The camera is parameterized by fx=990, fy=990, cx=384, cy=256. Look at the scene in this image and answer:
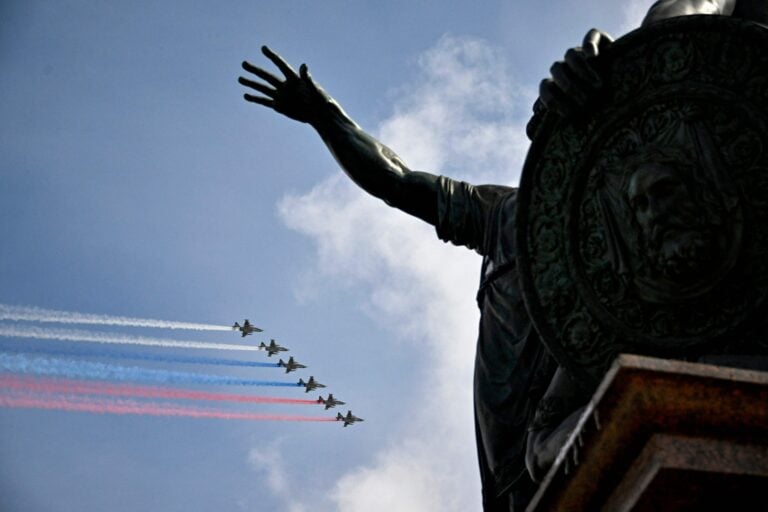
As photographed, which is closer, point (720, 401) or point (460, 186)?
point (720, 401)

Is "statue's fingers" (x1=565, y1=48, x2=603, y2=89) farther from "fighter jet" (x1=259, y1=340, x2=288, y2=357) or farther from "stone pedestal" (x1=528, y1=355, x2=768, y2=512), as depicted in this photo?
"fighter jet" (x1=259, y1=340, x2=288, y2=357)

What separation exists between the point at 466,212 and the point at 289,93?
86.9 inches

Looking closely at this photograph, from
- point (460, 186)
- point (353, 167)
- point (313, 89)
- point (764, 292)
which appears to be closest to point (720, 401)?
point (764, 292)

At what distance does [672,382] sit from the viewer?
4.59 m

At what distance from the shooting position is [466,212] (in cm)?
891

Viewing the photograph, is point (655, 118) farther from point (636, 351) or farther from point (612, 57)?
point (636, 351)

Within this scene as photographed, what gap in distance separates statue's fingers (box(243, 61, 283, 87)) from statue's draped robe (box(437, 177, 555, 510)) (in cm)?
220

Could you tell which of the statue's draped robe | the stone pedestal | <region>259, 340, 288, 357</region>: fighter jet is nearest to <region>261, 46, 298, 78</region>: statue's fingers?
the statue's draped robe

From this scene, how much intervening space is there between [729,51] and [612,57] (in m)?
0.77

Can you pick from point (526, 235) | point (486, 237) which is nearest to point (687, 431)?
point (526, 235)

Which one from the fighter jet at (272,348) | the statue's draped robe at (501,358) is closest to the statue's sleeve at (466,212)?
the statue's draped robe at (501,358)

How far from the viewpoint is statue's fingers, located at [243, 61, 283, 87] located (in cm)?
973

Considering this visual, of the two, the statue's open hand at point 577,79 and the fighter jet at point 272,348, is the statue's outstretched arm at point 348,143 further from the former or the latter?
the fighter jet at point 272,348

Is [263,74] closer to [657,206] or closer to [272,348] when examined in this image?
[657,206]
